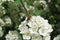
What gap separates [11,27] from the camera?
153 centimetres

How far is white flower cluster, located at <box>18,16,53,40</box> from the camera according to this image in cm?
137

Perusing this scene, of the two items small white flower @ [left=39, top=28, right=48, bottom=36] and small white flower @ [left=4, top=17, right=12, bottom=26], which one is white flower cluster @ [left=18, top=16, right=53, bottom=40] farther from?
small white flower @ [left=4, top=17, right=12, bottom=26]

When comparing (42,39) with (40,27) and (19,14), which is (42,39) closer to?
(40,27)

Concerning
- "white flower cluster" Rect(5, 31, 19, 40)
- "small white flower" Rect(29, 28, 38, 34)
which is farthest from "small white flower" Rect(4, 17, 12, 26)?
"small white flower" Rect(29, 28, 38, 34)

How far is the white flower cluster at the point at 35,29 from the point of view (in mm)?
1370

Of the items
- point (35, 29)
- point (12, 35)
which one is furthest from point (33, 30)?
point (12, 35)

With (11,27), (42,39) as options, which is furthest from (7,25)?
(42,39)

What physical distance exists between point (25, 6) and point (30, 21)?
210 millimetres

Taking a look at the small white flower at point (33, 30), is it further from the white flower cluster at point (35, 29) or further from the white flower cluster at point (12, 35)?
the white flower cluster at point (12, 35)

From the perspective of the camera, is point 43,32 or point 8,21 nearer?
point 43,32

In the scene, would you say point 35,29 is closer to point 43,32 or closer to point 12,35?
point 43,32

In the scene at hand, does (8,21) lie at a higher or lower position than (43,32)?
higher

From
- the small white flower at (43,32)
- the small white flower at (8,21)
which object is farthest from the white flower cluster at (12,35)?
the small white flower at (43,32)

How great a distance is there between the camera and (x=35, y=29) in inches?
53.9
